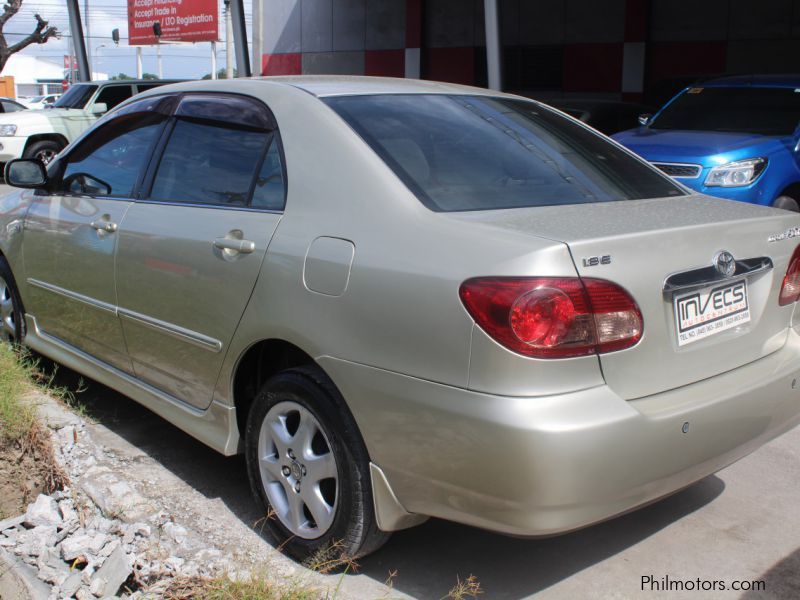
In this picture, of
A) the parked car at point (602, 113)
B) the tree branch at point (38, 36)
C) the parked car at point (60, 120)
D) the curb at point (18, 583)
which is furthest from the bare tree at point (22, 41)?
the curb at point (18, 583)

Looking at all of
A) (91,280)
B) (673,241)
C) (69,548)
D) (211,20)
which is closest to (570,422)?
(673,241)

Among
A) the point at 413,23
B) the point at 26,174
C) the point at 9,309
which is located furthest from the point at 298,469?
the point at 413,23

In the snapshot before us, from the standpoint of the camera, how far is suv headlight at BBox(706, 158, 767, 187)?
713cm

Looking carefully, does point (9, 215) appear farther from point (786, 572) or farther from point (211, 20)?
point (211, 20)

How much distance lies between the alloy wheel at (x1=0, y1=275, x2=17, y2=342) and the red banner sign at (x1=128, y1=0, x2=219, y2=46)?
39.1m

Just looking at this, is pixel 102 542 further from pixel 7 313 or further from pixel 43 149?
pixel 43 149

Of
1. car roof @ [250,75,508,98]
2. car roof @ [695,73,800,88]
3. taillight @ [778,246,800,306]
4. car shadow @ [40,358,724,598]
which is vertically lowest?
car shadow @ [40,358,724,598]

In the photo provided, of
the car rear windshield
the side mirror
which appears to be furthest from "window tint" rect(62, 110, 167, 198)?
the car rear windshield

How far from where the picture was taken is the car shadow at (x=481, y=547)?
9.56 ft

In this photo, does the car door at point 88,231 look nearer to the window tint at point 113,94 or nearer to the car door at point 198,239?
the car door at point 198,239

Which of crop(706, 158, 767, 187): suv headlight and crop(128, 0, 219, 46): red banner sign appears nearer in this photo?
crop(706, 158, 767, 187): suv headlight

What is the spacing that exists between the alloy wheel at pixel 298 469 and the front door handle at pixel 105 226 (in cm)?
126

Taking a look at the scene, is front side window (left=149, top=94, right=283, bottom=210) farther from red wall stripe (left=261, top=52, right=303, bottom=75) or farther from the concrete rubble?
red wall stripe (left=261, top=52, right=303, bottom=75)

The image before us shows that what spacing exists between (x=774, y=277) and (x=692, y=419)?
68cm
